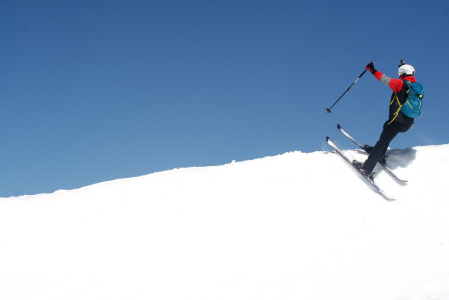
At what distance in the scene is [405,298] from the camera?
361 cm

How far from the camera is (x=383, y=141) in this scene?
23.4 feet

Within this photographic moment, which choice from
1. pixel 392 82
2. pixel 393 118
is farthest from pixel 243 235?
pixel 392 82

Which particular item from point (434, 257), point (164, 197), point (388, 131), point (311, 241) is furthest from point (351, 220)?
point (164, 197)

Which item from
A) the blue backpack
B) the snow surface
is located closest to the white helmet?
the blue backpack

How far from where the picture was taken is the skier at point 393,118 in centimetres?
676

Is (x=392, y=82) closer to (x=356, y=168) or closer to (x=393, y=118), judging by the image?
(x=393, y=118)

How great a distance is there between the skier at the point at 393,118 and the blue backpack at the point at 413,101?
Result: 3.1 inches

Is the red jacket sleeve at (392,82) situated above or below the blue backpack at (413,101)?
above

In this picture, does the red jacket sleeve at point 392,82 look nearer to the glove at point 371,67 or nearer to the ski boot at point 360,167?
the glove at point 371,67

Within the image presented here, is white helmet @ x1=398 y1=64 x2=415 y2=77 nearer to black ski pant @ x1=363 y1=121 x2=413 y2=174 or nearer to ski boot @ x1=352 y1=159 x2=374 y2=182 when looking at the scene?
black ski pant @ x1=363 y1=121 x2=413 y2=174

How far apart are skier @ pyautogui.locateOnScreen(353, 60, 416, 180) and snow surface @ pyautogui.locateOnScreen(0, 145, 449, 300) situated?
39cm

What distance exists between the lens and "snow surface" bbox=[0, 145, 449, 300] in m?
4.26

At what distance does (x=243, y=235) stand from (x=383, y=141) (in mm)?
4087

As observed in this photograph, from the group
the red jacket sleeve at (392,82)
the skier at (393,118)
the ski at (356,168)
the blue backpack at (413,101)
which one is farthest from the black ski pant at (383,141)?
the red jacket sleeve at (392,82)
